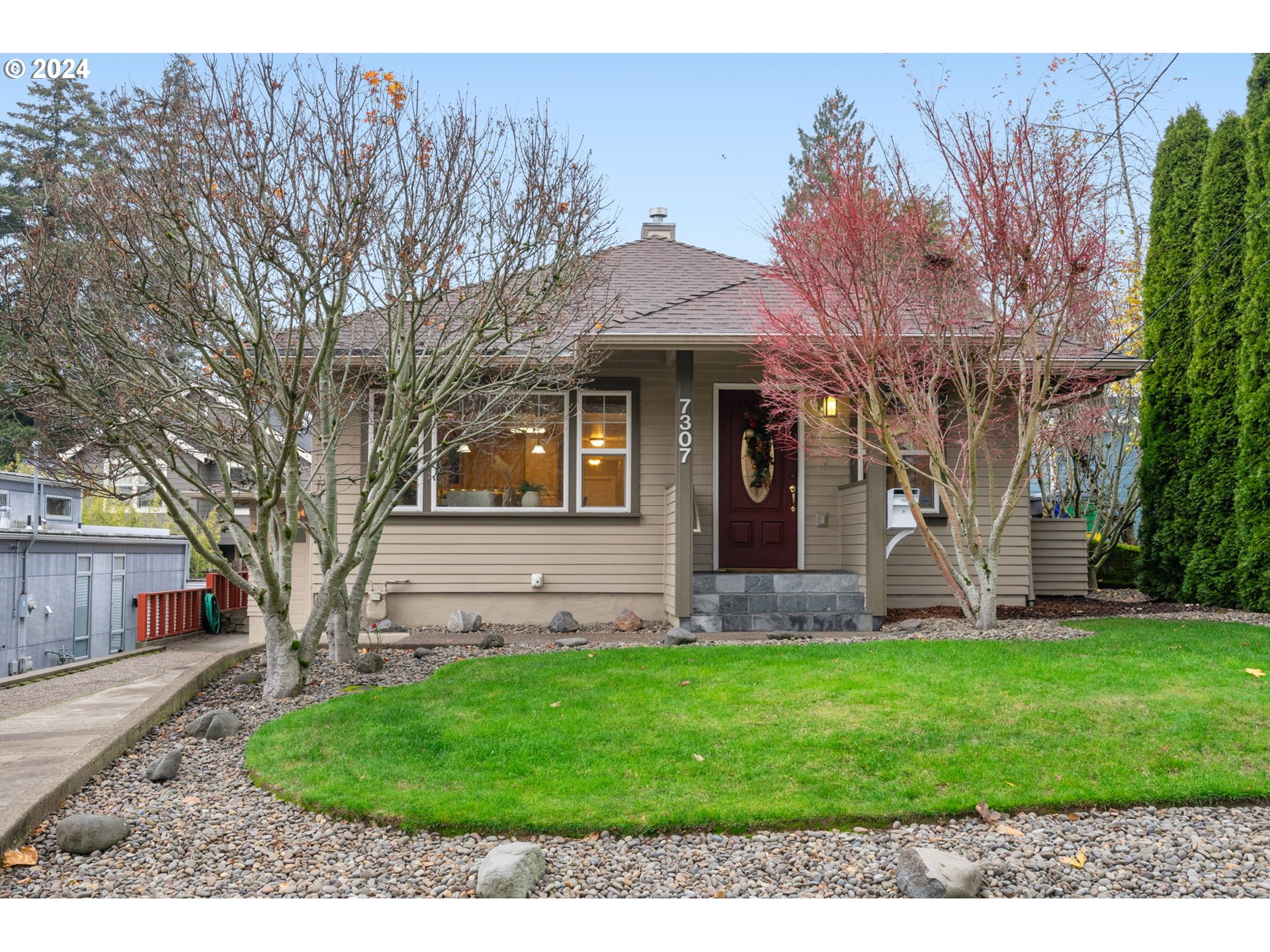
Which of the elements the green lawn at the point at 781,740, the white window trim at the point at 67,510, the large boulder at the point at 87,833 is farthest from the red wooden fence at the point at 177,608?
the large boulder at the point at 87,833

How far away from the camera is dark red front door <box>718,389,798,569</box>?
1069cm

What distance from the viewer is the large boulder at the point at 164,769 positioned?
4.98m

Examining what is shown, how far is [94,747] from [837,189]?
24.7 ft

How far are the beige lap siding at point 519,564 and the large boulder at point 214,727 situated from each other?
4.47m

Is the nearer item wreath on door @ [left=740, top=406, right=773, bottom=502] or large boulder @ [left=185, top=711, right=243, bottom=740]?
large boulder @ [left=185, top=711, right=243, bottom=740]

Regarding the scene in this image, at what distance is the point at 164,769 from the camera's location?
500 centimetres

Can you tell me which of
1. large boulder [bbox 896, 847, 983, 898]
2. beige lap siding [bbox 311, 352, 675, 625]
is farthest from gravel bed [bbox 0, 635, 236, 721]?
large boulder [bbox 896, 847, 983, 898]

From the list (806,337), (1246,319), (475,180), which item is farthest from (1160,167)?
(475,180)

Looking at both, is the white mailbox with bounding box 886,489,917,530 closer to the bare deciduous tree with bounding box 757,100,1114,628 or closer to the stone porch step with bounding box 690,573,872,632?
the bare deciduous tree with bounding box 757,100,1114,628

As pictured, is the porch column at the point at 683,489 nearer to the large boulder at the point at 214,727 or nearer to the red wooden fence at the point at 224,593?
the large boulder at the point at 214,727

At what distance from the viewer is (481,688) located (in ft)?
21.1

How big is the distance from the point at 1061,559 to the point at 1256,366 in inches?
126

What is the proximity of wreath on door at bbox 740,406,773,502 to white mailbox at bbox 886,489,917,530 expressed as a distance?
154cm

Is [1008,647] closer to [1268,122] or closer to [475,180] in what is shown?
[475,180]
